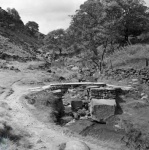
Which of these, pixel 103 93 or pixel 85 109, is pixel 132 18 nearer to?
pixel 103 93

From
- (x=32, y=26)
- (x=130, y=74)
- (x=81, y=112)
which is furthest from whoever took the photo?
(x=32, y=26)

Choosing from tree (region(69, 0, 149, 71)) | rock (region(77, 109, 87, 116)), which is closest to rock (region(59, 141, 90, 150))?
rock (region(77, 109, 87, 116))

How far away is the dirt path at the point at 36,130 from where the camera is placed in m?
6.35

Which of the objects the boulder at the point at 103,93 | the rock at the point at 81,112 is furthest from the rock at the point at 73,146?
the boulder at the point at 103,93

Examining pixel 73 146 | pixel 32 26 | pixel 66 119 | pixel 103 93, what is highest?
pixel 32 26

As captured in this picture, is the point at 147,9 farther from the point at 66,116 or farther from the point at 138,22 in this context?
the point at 66,116

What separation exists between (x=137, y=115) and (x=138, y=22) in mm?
15315

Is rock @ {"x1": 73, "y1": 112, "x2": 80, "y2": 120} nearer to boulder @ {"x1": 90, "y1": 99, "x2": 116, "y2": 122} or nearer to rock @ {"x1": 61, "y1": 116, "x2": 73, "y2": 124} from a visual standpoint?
rock @ {"x1": 61, "y1": 116, "x2": 73, "y2": 124}

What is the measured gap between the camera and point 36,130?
7.27m

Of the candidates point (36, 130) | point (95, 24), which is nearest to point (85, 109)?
point (36, 130)

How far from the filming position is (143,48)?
18.5m

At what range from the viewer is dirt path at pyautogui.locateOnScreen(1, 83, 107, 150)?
20.8 ft

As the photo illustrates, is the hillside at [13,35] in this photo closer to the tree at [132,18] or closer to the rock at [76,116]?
the tree at [132,18]

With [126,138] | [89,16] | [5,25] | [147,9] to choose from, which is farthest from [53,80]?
[5,25]
